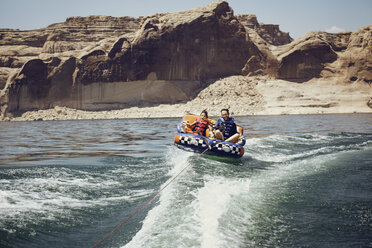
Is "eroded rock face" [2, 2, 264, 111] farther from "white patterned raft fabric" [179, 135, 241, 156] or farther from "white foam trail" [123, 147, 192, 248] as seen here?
"white foam trail" [123, 147, 192, 248]

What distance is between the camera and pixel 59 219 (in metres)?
4.91

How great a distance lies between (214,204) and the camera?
531cm

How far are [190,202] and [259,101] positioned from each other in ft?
134

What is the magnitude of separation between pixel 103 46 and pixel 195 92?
49.6 ft

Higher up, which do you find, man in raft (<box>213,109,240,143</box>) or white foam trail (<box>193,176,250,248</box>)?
man in raft (<box>213,109,240,143</box>)

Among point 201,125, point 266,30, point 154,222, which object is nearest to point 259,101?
point 201,125

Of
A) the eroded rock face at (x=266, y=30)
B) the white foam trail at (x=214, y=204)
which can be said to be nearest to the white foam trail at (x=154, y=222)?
the white foam trail at (x=214, y=204)

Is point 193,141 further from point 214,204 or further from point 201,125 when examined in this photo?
point 214,204

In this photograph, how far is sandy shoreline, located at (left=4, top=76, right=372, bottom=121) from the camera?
42.3m

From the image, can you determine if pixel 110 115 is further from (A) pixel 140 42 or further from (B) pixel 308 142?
(B) pixel 308 142

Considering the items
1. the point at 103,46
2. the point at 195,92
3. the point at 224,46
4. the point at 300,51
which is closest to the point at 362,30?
the point at 300,51

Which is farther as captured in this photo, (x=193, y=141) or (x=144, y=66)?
(x=144, y=66)

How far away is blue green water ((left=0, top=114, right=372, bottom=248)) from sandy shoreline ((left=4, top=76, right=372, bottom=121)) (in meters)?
33.7

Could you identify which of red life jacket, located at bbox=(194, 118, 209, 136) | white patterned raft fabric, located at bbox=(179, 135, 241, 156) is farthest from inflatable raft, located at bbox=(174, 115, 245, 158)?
red life jacket, located at bbox=(194, 118, 209, 136)
